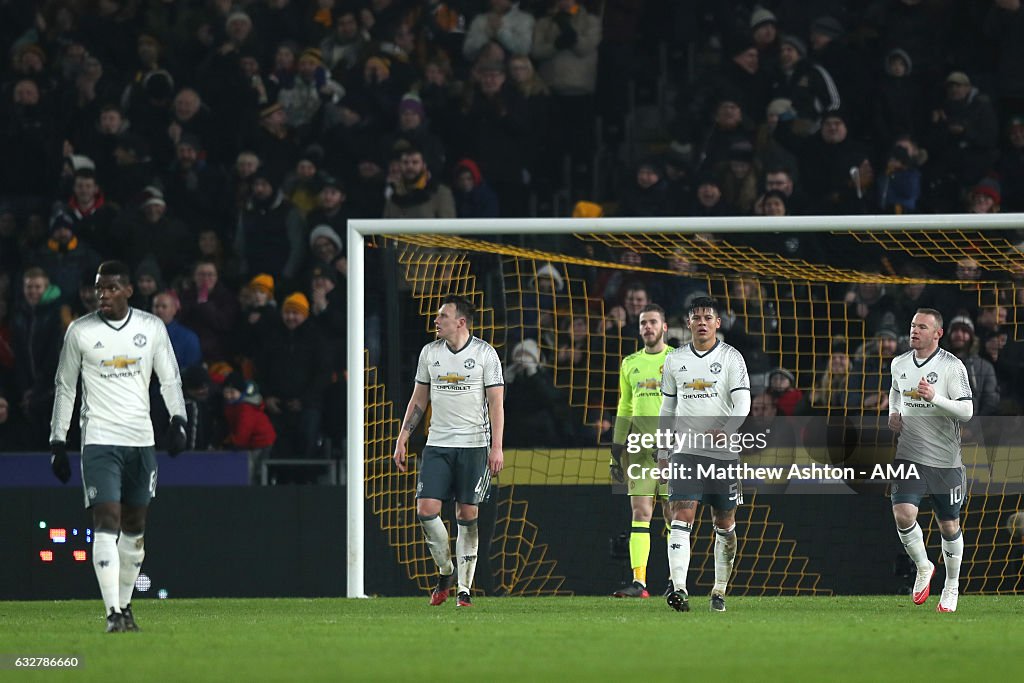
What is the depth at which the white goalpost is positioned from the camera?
1350cm

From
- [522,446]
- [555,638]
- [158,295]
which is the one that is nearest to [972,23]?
[522,446]

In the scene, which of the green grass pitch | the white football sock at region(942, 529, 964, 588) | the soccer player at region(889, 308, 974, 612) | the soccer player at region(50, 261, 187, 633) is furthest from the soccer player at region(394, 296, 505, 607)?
the white football sock at region(942, 529, 964, 588)

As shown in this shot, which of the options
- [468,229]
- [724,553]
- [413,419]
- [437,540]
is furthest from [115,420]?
[468,229]

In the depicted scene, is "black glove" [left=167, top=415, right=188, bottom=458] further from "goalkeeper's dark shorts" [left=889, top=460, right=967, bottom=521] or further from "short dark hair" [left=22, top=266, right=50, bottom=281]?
"short dark hair" [left=22, top=266, right=50, bottom=281]

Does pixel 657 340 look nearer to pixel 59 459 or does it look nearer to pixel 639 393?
pixel 639 393

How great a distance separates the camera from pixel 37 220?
57.2 feet

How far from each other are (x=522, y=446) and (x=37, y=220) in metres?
6.00

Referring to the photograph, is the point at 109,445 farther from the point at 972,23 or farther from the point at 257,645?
the point at 972,23

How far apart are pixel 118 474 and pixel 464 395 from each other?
9.91ft

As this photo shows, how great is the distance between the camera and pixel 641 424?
44.5 feet

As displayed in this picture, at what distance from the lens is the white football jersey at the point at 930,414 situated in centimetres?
1162

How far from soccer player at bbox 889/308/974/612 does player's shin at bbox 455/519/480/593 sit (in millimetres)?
2865

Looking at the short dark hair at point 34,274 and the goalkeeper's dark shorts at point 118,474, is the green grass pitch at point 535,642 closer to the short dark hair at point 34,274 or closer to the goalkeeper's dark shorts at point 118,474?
the goalkeeper's dark shorts at point 118,474

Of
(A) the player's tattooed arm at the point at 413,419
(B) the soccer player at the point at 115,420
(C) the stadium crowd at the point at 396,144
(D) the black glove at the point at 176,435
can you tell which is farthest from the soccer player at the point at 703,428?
(B) the soccer player at the point at 115,420
